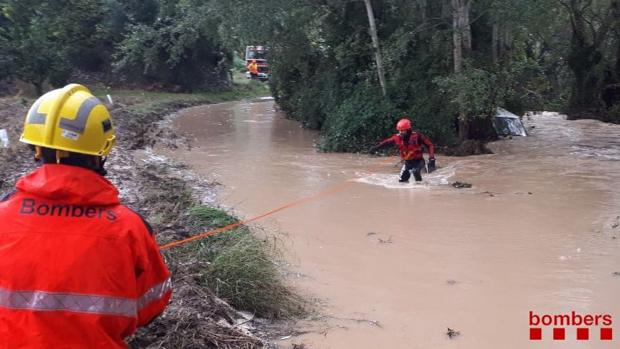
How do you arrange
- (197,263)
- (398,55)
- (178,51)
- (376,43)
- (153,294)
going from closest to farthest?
(153,294) < (197,263) < (398,55) < (376,43) < (178,51)

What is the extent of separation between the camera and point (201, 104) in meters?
32.2

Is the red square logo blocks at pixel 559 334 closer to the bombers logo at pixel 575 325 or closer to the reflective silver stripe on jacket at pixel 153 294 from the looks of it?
the bombers logo at pixel 575 325

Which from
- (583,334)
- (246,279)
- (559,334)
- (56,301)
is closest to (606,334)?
(583,334)

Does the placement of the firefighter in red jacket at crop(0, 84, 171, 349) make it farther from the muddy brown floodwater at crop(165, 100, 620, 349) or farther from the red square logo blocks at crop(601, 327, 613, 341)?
the red square logo blocks at crop(601, 327, 613, 341)

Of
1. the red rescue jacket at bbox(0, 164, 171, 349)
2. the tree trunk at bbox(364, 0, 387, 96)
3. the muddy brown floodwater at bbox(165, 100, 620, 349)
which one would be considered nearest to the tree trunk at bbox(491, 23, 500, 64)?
the muddy brown floodwater at bbox(165, 100, 620, 349)

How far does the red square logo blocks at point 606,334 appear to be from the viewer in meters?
5.49

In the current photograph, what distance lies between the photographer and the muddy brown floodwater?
584 centimetres

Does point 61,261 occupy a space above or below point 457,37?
below

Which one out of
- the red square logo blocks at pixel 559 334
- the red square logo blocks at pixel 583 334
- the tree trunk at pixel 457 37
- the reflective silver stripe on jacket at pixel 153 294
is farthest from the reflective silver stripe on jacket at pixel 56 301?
the tree trunk at pixel 457 37

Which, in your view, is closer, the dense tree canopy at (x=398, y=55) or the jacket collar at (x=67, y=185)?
the jacket collar at (x=67, y=185)

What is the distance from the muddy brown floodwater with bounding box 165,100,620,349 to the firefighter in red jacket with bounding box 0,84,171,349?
3.15m

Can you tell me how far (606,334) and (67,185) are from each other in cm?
488

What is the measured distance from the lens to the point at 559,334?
5.60m

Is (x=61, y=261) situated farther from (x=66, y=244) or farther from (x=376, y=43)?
(x=376, y=43)
